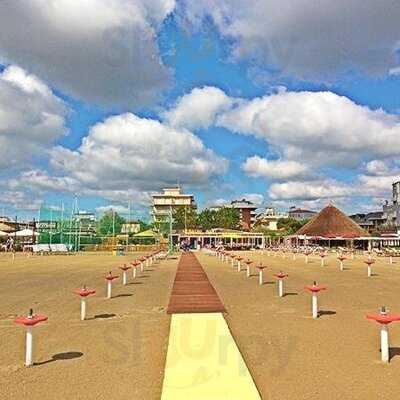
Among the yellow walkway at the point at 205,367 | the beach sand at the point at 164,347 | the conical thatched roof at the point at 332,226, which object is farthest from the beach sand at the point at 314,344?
the conical thatched roof at the point at 332,226

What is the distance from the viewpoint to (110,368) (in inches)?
273

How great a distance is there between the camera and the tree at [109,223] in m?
67.8

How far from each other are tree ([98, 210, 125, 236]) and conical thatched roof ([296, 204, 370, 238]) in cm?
2814

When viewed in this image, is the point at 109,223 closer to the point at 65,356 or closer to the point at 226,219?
the point at 226,219

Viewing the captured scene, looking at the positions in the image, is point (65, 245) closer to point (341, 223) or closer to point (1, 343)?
point (341, 223)

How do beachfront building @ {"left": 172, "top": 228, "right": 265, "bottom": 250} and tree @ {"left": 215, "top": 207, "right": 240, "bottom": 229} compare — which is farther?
tree @ {"left": 215, "top": 207, "right": 240, "bottom": 229}

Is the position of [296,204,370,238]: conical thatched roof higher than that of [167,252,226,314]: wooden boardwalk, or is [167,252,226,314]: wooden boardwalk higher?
[296,204,370,238]: conical thatched roof

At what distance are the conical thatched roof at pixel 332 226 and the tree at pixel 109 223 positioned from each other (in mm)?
28138

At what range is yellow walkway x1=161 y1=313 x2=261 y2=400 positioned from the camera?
5.71 metres

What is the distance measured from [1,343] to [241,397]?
5.05 meters

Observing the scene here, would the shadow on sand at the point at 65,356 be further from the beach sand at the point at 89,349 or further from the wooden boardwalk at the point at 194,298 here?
the wooden boardwalk at the point at 194,298

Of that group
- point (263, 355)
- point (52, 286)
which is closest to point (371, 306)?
point (263, 355)

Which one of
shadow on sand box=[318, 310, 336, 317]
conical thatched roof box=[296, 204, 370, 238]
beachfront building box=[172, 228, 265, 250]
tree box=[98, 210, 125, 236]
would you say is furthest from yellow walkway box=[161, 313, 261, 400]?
beachfront building box=[172, 228, 265, 250]

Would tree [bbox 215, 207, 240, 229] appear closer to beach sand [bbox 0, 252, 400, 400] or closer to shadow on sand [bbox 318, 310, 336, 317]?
beach sand [bbox 0, 252, 400, 400]
